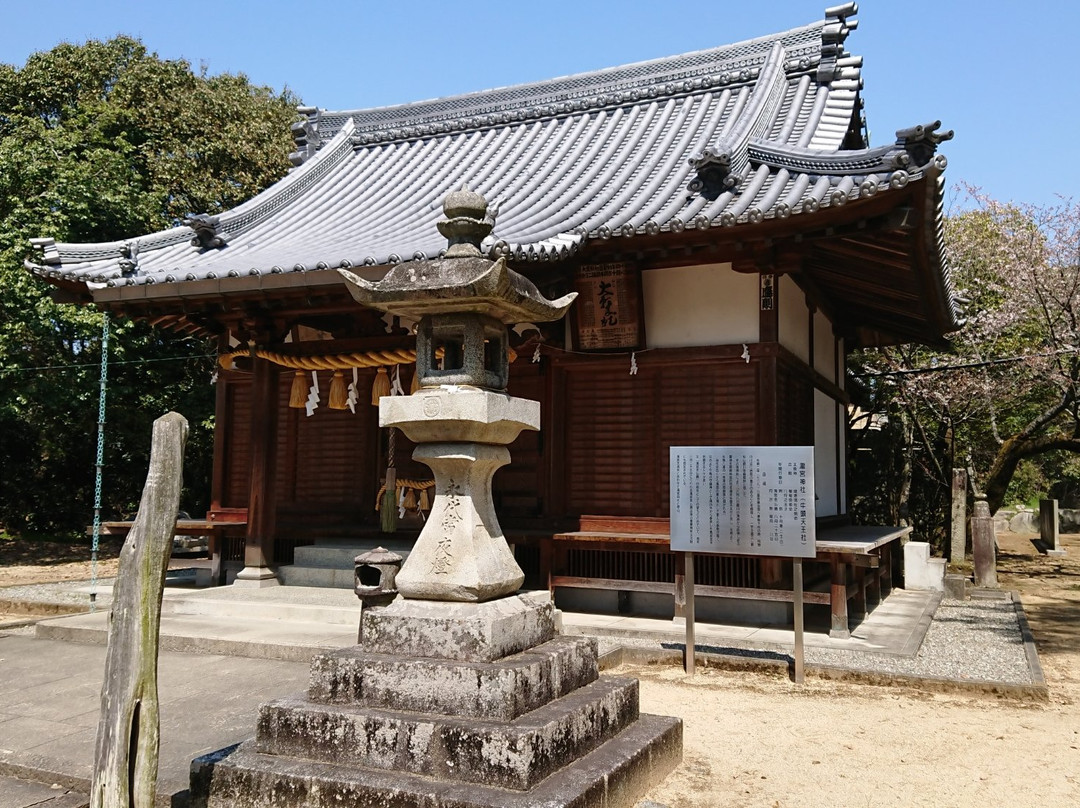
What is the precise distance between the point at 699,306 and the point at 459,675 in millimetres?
6462

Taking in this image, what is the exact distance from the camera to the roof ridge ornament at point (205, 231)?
11.9 m

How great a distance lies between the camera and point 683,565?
909 cm

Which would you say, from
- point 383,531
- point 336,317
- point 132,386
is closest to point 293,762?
point 383,531

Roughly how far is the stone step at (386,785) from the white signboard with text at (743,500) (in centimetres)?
320

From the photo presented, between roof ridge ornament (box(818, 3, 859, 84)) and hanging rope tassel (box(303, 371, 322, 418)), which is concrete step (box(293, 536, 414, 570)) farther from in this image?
roof ridge ornament (box(818, 3, 859, 84))

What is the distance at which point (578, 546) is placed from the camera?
380 inches

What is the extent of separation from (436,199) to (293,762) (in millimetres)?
10013

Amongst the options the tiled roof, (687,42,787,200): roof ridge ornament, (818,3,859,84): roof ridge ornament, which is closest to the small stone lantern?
the tiled roof

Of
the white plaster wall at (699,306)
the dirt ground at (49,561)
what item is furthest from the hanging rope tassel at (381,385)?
the dirt ground at (49,561)

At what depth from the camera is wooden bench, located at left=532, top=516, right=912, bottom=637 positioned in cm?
836

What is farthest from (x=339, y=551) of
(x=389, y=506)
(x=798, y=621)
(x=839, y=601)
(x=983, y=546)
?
(x=983, y=546)

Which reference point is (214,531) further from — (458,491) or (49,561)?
(49,561)

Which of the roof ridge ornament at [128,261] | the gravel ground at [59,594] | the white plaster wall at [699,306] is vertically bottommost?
Result: the gravel ground at [59,594]

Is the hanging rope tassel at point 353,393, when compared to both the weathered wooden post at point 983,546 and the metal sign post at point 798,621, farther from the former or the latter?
the weathered wooden post at point 983,546
